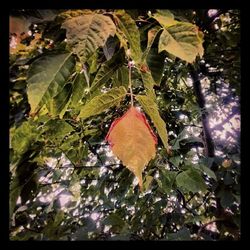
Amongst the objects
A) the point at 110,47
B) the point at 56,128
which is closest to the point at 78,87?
the point at 110,47

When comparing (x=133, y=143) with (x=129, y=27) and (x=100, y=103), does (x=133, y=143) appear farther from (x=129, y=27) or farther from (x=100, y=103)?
(x=129, y=27)

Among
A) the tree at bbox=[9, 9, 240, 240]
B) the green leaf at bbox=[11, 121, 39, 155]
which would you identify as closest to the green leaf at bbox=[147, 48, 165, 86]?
the tree at bbox=[9, 9, 240, 240]

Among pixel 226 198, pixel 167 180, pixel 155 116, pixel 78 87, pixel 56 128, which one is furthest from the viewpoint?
pixel 167 180

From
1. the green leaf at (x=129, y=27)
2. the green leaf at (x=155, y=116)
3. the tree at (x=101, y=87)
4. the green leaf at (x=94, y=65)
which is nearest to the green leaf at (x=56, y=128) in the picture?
the tree at (x=101, y=87)

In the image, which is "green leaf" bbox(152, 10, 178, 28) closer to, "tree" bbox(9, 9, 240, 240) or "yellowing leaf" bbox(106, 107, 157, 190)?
"tree" bbox(9, 9, 240, 240)
